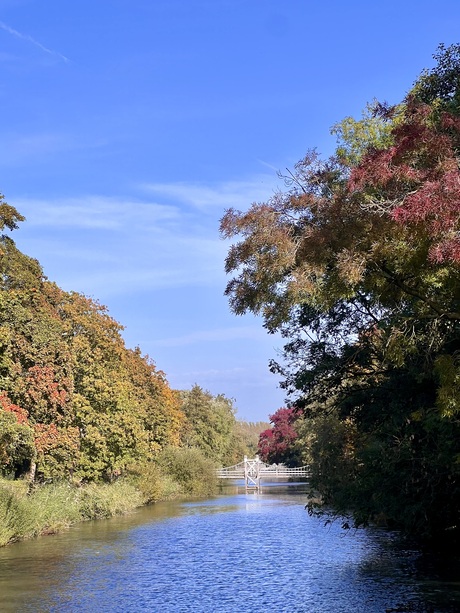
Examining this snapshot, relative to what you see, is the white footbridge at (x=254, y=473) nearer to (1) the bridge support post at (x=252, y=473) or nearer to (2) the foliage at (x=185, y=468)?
(1) the bridge support post at (x=252, y=473)

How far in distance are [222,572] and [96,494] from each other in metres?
17.4

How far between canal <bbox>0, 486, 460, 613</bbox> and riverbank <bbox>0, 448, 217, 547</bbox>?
2.68 ft

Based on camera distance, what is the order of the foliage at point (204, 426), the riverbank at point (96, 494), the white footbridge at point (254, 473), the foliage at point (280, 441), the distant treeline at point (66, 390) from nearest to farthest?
the riverbank at point (96, 494)
the distant treeline at point (66, 390)
the foliage at point (204, 426)
the white footbridge at point (254, 473)
the foliage at point (280, 441)

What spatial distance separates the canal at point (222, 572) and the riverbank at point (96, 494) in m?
0.82

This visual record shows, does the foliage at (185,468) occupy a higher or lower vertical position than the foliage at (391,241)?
lower

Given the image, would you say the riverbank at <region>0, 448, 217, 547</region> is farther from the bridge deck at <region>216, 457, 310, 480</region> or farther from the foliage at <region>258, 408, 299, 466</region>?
the foliage at <region>258, 408, 299, 466</region>

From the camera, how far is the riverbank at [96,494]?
25.3m

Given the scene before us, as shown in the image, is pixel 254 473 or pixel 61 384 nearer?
pixel 61 384

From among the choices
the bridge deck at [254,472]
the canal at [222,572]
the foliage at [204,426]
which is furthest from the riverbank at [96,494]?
the bridge deck at [254,472]

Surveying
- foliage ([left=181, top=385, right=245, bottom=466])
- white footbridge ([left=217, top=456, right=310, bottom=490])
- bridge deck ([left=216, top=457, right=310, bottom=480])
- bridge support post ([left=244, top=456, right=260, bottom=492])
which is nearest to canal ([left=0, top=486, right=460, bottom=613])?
foliage ([left=181, top=385, right=245, bottom=466])

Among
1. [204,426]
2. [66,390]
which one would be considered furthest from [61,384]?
[204,426]

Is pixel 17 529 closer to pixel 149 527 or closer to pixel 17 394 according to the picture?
pixel 17 394

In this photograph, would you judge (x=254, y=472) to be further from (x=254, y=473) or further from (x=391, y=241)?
(x=391, y=241)

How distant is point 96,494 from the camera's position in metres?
35.5
